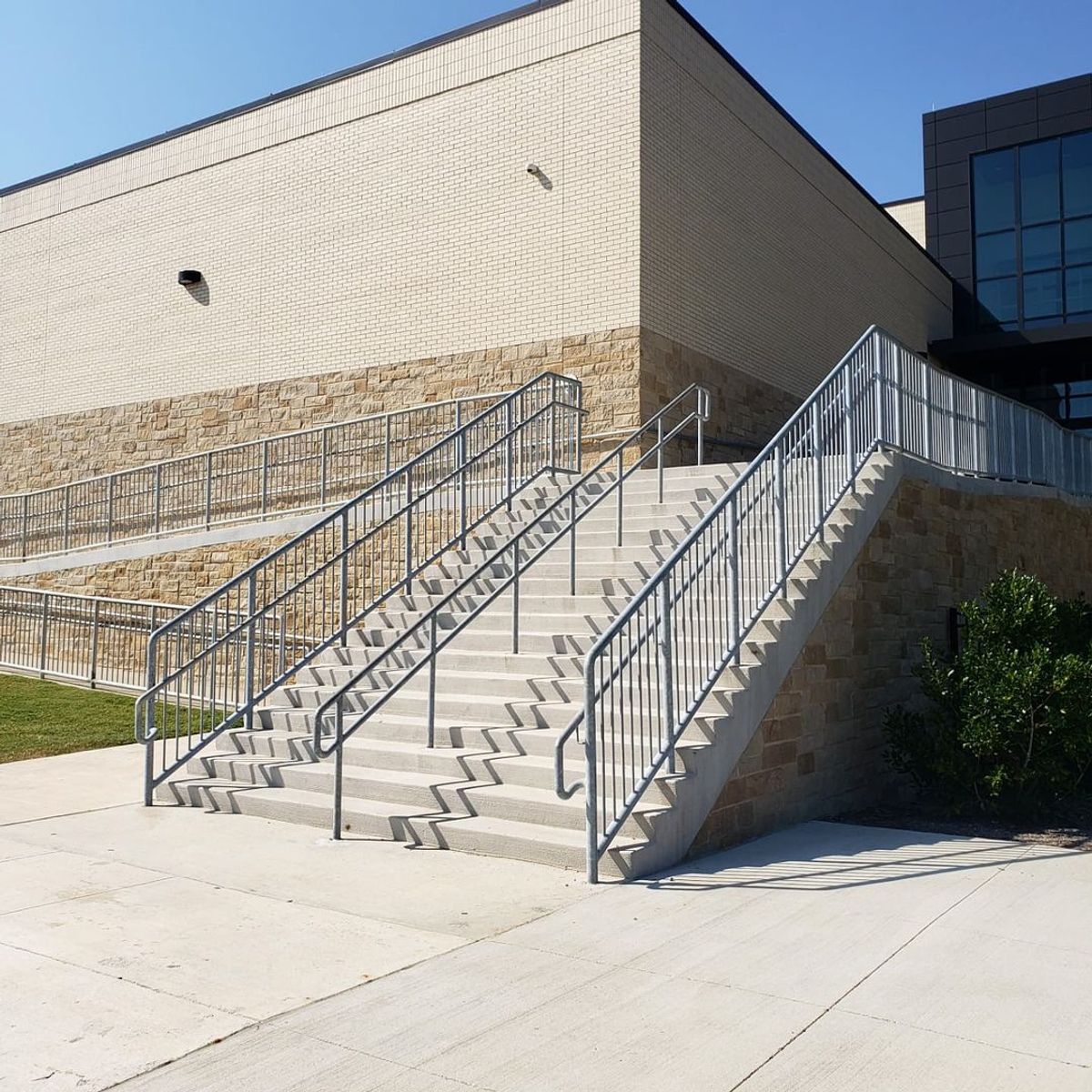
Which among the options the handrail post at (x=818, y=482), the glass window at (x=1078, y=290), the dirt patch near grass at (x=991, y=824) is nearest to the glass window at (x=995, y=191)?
the glass window at (x=1078, y=290)

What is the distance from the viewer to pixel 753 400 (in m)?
17.5

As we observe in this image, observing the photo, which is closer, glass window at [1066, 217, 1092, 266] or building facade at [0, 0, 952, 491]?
building facade at [0, 0, 952, 491]

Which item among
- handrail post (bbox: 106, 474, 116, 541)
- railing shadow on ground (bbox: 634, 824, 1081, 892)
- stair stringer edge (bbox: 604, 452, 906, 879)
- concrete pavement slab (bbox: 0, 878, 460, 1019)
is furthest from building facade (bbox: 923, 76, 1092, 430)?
concrete pavement slab (bbox: 0, 878, 460, 1019)

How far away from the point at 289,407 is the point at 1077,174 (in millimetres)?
19387

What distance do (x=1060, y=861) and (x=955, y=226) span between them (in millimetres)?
23859

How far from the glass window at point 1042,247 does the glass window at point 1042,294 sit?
227mm

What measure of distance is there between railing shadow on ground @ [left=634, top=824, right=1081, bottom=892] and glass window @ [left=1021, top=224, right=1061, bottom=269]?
22.2 m

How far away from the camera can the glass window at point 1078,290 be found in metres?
25.7

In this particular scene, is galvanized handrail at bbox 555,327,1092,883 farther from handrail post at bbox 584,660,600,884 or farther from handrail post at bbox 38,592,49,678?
handrail post at bbox 38,592,49,678

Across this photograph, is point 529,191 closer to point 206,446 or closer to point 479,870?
point 206,446

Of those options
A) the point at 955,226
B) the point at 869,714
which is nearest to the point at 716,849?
the point at 869,714

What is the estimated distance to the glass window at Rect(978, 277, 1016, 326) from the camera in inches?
1061

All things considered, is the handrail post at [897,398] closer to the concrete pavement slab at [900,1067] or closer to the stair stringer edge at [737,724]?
the stair stringer edge at [737,724]

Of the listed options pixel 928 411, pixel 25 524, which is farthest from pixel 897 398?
pixel 25 524
